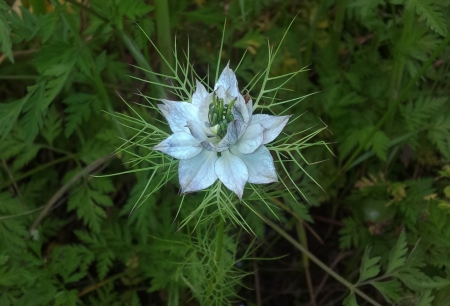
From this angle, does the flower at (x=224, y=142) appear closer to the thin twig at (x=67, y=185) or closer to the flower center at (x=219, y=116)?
the flower center at (x=219, y=116)

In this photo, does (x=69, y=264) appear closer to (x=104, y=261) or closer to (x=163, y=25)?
(x=104, y=261)

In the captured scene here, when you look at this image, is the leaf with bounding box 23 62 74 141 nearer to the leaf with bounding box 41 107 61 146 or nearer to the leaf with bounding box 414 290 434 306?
the leaf with bounding box 41 107 61 146

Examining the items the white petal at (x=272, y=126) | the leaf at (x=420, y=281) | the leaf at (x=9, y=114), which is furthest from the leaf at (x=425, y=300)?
the leaf at (x=9, y=114)

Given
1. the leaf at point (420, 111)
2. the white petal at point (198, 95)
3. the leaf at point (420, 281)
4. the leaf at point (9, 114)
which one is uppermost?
the white petal at point (198, 95)

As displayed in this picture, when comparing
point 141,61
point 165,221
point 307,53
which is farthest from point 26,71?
point 307,53

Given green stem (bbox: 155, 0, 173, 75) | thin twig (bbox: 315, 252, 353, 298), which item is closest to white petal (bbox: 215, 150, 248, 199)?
Answer: green stem (bbox: 155, 0, 173, 75)
